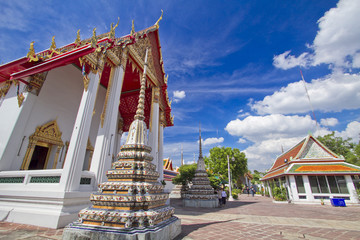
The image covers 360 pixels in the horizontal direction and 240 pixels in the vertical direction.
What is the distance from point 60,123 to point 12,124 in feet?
7.47

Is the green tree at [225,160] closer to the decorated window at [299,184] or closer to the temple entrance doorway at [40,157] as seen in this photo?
the decorated window at [299,184]

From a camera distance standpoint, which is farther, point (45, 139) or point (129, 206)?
point (45, 139)

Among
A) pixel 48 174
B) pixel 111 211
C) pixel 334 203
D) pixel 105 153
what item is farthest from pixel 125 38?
pixel 334 203

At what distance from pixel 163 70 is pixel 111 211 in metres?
8.98

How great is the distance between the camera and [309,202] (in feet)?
45.2

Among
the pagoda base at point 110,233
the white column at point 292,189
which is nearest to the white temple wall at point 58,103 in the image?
the pagoda base at point 110,233

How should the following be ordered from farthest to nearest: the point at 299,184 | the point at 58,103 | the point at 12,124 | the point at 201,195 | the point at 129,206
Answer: the point at 299,184
the point at 201,195
the point at 58,103
the point at 12,124
the point at 129,206

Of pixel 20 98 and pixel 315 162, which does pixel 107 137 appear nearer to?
pixel 20 98

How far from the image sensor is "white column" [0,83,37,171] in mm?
5341

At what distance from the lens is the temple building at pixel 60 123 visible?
169 inches

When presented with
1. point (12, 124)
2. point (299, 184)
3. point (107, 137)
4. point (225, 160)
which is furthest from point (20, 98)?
point (225, 160)

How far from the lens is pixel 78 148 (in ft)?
14.9

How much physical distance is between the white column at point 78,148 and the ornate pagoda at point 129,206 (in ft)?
6.19

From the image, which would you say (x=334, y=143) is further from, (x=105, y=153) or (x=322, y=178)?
(x=105, y=153)
